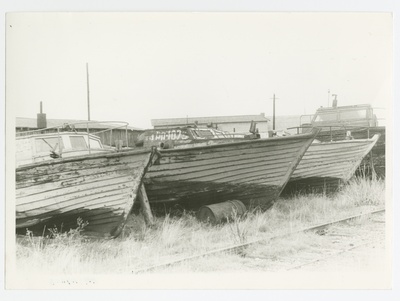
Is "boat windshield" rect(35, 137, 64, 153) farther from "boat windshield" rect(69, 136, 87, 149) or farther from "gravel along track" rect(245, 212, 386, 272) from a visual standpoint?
"gravel along track" rect(245, 212, 386, 272)

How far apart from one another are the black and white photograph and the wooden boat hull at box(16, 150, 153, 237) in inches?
0.6

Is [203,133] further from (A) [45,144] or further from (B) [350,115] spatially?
(B) [350,115]

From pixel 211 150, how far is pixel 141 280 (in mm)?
2636

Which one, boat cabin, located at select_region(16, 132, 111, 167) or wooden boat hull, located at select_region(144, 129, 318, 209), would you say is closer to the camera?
boat cabin, located at select_region(16, 132, 111, 167)

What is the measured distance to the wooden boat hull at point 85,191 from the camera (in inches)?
258

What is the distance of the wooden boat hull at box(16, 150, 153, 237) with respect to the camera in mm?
6555

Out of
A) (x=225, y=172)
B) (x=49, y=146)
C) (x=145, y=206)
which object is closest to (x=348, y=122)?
(x=225, y=172)

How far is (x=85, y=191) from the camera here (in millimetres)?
6730

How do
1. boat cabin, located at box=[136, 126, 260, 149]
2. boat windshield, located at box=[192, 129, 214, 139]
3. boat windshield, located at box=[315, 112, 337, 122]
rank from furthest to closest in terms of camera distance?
boat windshield, located at box=[315, 112, 337, 122]
boat windshield, located at box=[192, 129, 214, 139]
boat cabin, located at box=[136, 126, 260, 149]

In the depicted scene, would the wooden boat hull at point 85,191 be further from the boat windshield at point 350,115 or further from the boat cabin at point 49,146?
the boat windshield at point 350,115

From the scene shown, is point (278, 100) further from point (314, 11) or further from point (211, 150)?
point (314, 11)

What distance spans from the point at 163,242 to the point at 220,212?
50.2 inches

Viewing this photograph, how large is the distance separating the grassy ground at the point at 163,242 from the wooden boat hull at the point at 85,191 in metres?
0.22

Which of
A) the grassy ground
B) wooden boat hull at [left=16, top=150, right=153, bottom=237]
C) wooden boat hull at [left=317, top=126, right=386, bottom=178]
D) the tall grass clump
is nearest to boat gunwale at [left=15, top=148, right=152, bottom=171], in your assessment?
wooden boat hull at [left=16, top=150, right=153, bottom=237]
